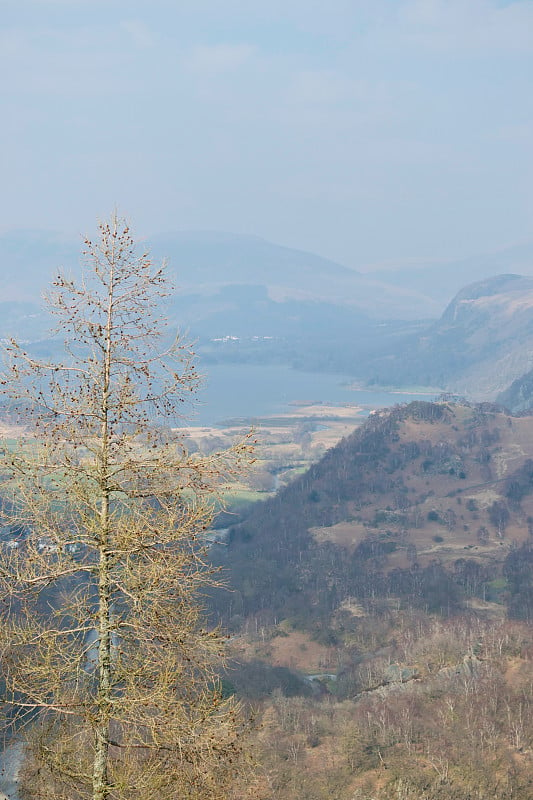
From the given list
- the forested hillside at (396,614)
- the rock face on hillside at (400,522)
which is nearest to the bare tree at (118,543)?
the forested hillside at (396,614)

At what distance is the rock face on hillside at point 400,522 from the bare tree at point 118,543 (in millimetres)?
53287

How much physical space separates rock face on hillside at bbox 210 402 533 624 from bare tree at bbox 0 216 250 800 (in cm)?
5329

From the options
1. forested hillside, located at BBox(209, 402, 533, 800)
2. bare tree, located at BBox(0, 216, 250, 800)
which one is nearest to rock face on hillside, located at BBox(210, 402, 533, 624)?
forested hillside, located at BBox(209, 402, 533, 800)

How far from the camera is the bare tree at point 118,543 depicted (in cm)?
980

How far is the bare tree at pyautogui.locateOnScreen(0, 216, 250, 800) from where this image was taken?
980 cm

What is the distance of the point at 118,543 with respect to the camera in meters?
9.95

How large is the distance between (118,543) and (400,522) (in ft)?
253

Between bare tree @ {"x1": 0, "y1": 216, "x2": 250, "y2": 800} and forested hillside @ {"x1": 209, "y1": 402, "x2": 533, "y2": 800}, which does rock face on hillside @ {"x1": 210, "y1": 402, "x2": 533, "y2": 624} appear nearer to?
forested hillside @ {"x1": 209, "y1": 402, "x2": 533, "y2": 800}

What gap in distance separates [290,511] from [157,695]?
81493 mm

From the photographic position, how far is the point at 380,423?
352ft

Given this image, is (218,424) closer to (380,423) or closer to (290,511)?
(380,423)

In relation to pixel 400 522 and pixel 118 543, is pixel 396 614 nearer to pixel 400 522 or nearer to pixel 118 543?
pixel 400 522

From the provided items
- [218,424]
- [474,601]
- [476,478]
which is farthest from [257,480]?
[218,424]

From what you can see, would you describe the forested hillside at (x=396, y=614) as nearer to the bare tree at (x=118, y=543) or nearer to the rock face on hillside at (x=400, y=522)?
the rock face on hillside at (x=400, y=522)
